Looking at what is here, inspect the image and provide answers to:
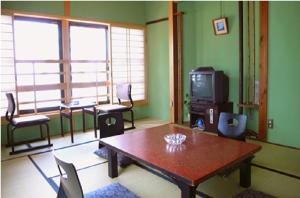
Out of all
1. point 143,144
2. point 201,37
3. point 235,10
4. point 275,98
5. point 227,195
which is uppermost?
point 235,10

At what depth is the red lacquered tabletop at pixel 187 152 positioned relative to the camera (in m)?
1.72

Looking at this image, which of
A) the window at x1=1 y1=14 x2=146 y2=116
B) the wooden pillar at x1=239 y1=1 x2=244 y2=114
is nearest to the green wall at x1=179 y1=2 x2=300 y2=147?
the wooden pillar at x1=239 y1=1 x2=244 y2=114

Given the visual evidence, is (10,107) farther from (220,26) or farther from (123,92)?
(220,26)

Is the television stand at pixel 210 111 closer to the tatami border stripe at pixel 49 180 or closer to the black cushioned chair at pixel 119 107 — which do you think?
the black cushioned chair at pixel 119 107

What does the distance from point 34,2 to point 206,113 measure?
3350mm

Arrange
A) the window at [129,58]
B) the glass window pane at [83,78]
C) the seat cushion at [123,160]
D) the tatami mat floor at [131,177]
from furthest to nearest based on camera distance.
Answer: the window at [129,58]
the glass window pane at [83,78]
the seat cushion at [123,160]
the tatami mat floor at [131,177]

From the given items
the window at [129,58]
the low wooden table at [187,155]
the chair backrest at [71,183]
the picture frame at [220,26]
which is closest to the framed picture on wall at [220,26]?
the picture frame at [220,26]

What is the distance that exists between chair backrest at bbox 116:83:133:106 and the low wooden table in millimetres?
1966

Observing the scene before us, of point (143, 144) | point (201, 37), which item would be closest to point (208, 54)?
point (201, 37)

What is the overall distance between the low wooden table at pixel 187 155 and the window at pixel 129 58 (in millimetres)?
2696

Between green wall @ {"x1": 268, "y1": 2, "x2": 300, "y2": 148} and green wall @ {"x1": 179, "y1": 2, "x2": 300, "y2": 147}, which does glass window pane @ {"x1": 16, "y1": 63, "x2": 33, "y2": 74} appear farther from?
green wall @ {"x1": 268, "y1": 2, "x2": 300, "y2": 148}

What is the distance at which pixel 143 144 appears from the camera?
233cm

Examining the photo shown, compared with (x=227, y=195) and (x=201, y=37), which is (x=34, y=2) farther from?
(x=227, y=195)

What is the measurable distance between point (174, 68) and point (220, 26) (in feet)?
3.78
